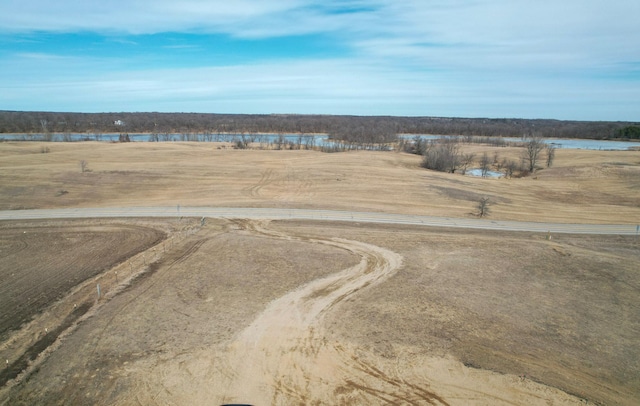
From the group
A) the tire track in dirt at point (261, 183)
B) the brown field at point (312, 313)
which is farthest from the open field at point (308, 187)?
the brown field at point (312, 313)

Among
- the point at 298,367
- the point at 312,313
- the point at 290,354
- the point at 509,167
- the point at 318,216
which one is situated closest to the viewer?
the point at 298,367

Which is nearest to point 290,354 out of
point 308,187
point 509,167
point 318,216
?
point 318,216

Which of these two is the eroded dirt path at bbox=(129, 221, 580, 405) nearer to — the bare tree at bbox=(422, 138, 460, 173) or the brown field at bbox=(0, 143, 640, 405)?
the brown field at bbox=(0, 143, 640, 405)

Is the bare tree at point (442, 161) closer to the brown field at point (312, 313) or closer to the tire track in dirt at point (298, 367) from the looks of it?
the brown field at point (312, 313)

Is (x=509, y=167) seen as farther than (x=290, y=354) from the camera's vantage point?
Yes

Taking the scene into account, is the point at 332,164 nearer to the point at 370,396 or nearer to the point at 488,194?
the point at 488,194

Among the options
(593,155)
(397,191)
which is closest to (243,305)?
(397,191)

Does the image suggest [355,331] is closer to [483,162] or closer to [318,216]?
[318,216]
